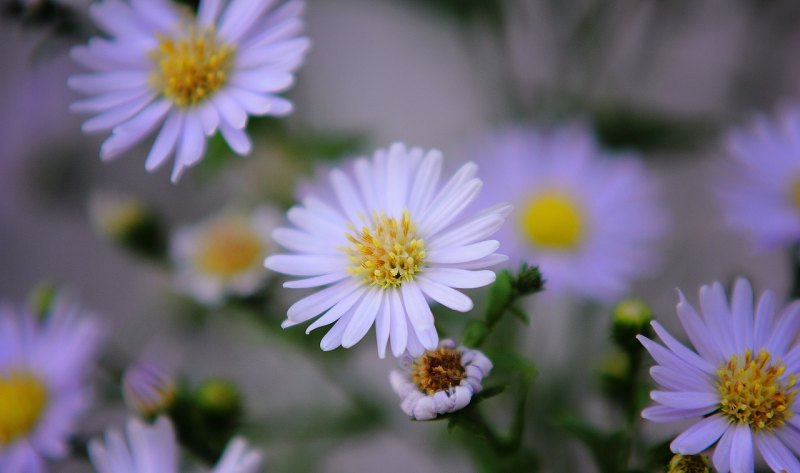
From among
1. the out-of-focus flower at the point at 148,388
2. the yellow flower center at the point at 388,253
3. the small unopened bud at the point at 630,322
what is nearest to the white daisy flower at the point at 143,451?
the out-of-focus flower at the point at 148,388

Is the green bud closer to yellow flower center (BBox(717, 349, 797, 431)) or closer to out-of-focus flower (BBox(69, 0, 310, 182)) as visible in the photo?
out-of-focus flower (BBox(69, 0, 310, 182))

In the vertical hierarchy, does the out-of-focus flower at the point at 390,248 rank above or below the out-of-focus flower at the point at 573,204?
below

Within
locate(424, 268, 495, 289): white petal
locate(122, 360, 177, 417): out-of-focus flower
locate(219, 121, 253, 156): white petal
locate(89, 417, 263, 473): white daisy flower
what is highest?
locate(219, 121, 253, 156): white petal

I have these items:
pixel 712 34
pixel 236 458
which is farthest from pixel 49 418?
pixel 712 34

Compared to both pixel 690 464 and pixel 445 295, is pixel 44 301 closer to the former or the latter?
pixel 445 295

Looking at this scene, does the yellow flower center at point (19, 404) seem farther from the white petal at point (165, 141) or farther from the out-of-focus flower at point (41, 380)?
the white petal at point (165, 141)

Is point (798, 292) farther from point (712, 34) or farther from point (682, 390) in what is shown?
point (712, 34)

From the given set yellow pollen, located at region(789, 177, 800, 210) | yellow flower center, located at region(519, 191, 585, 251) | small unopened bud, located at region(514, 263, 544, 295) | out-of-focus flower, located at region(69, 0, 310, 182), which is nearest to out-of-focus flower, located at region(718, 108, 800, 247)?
yellow pollen, located at region(789, 177, 800, 210)
